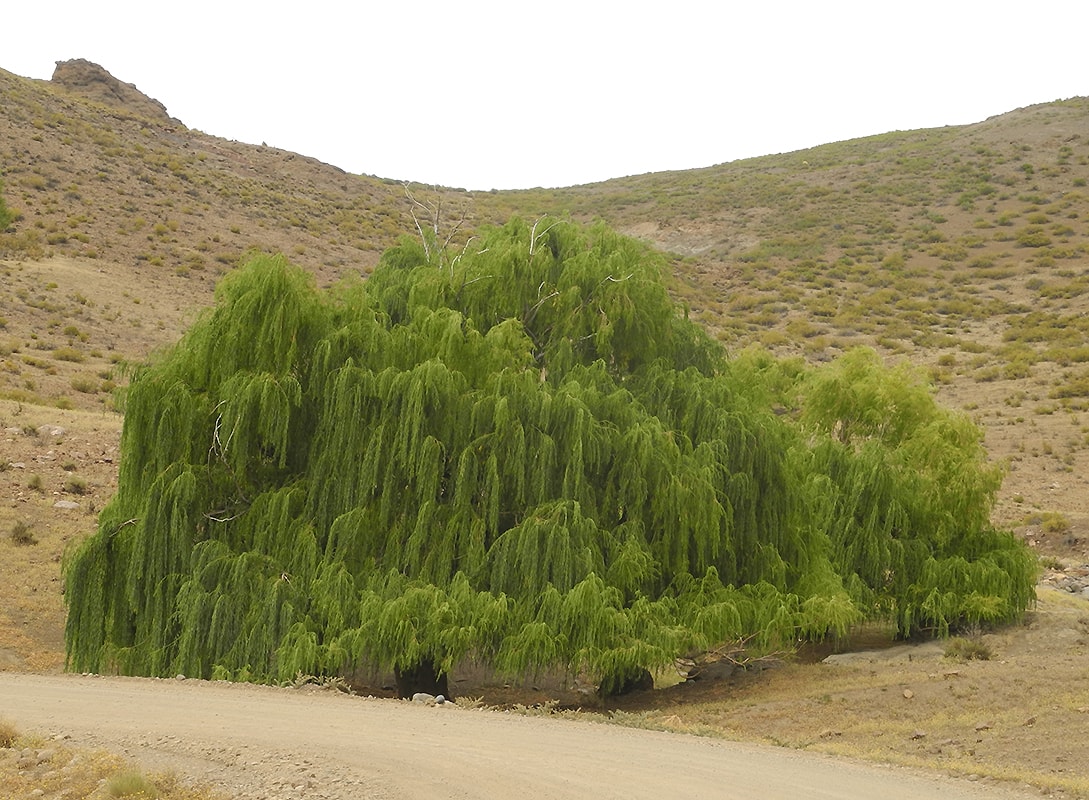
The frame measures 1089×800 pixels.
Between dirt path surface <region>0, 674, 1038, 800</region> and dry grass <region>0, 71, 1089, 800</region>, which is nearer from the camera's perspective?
dirt path surface <region>0, 674, 1038, 800</region>

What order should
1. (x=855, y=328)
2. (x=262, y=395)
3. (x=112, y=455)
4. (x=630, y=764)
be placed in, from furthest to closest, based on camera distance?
(x=855, y=328) → (x=112, y=455) → (x=262, y=395) → (x=630, y=764)

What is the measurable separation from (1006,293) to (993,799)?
6150cm

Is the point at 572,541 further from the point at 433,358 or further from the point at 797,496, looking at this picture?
the point at 797,496

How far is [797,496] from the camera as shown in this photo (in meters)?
18.1

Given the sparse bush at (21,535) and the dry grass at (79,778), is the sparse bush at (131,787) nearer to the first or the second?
the dry grass at (79,778)

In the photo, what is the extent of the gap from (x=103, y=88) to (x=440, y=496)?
271 ft

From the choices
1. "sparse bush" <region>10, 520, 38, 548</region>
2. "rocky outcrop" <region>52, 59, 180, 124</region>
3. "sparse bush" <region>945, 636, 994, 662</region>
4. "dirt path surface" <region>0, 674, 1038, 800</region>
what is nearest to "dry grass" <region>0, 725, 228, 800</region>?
"dirt path surface" <region>0, 674, 1038, 800</region>

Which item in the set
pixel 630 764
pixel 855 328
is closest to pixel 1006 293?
pixel 855 328

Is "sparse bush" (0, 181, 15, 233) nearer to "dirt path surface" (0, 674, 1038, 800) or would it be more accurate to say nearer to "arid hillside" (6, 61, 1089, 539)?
"arid hillside" (6, 61, 1089, 539)

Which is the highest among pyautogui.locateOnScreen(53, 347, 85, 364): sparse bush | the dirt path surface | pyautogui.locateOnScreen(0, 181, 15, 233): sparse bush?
pyautogui.locateOnScreen(0, 181, 15, 233): sparse bush

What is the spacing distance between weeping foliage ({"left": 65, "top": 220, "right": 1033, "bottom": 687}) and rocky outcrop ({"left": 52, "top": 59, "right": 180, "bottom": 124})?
248 feet

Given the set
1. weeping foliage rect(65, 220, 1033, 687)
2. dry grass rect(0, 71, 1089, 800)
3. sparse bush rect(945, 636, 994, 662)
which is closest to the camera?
weeping foliage rect(65, 220, 1033, 687)

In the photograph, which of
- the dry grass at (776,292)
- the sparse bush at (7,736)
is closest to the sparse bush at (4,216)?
the dry grass at (776,292)

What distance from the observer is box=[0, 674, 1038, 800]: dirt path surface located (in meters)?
8.92
